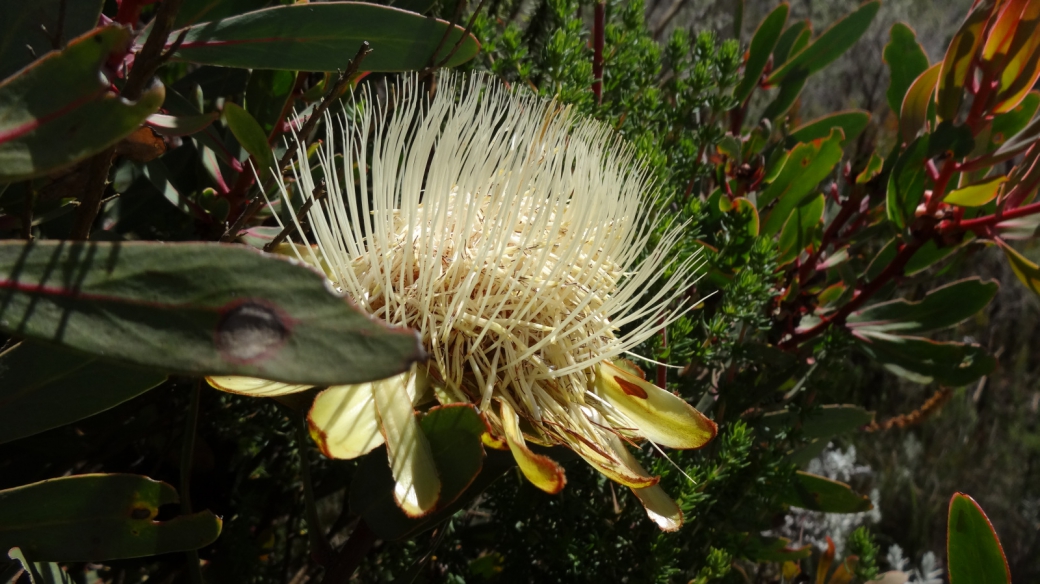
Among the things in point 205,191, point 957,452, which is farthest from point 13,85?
point 957,452

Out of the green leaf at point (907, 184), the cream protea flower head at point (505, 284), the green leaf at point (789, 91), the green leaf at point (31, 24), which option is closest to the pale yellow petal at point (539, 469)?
the cream protea flower head at point (505, 284)

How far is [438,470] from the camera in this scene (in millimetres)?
621

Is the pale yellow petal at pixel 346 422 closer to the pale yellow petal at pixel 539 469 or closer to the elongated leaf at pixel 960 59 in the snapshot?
the pale yellow petal at pixel 539 469

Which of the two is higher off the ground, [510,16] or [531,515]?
[510,16]

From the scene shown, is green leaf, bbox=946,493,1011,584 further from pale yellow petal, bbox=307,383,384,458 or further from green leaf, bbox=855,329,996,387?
pale yellow petal, bbox=307,383,384,458

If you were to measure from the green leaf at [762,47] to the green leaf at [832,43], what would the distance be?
0.08 m

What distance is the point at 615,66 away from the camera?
1119mm

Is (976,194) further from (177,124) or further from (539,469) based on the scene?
(177,124)

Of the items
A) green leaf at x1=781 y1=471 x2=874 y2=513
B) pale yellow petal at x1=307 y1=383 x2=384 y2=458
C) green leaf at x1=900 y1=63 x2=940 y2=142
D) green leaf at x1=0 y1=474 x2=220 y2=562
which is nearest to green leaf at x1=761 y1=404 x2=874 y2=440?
green leaf at x1=781 y1=471 x2=874 y2=513

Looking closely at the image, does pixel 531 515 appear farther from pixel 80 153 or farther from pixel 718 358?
pixel 80 153

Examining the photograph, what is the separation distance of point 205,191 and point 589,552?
653mm

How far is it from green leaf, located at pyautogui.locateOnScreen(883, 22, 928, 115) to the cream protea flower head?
32.4 inches

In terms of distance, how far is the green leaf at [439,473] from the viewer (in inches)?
23.5

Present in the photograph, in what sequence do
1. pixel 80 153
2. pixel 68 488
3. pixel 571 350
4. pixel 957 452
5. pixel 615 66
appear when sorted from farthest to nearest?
pixel 957 452 → pixel 615 66 → pixel 571 350 → pixel 68 488 → pixel 80 153
